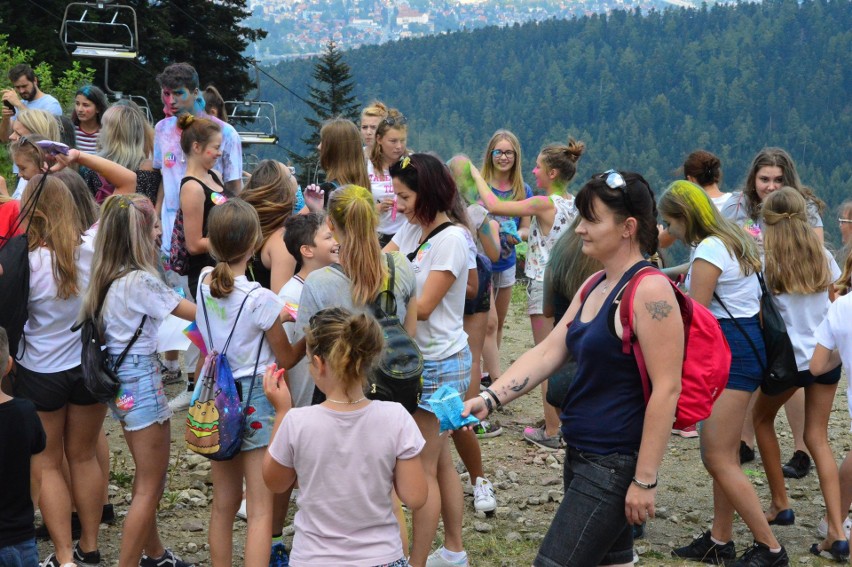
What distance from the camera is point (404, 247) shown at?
4.45m

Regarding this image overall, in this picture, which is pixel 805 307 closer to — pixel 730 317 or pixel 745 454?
pixel 730 317

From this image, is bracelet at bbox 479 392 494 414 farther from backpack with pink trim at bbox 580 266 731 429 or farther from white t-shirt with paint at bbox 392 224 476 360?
white t-shirt with paint at bbox 392 224 476 360

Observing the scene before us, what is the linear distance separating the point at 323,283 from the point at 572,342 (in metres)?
1.04

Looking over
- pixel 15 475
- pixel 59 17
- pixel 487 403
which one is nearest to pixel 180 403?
pixel 15 475

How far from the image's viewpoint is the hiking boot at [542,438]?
20.9 ft

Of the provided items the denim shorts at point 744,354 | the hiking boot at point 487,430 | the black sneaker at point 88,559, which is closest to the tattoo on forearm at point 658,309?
the denim shorts at point 744,354

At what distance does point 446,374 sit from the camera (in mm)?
4168

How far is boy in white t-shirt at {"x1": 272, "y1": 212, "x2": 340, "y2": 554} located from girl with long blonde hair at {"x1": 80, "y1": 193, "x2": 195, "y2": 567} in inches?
19.7

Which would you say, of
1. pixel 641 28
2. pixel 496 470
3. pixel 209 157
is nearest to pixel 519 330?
pixel 496 470

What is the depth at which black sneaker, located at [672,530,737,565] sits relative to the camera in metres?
4.76

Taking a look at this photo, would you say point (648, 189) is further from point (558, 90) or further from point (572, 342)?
point (558, 90)

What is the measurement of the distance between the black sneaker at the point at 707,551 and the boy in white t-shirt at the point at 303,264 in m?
2.03

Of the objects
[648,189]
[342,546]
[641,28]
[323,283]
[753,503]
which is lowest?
[753,503]

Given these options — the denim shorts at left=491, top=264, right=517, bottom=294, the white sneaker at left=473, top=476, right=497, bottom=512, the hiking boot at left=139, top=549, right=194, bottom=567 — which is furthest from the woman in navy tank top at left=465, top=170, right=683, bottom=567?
the denim shorts at left=491, top=264, right=517, bottom=294
